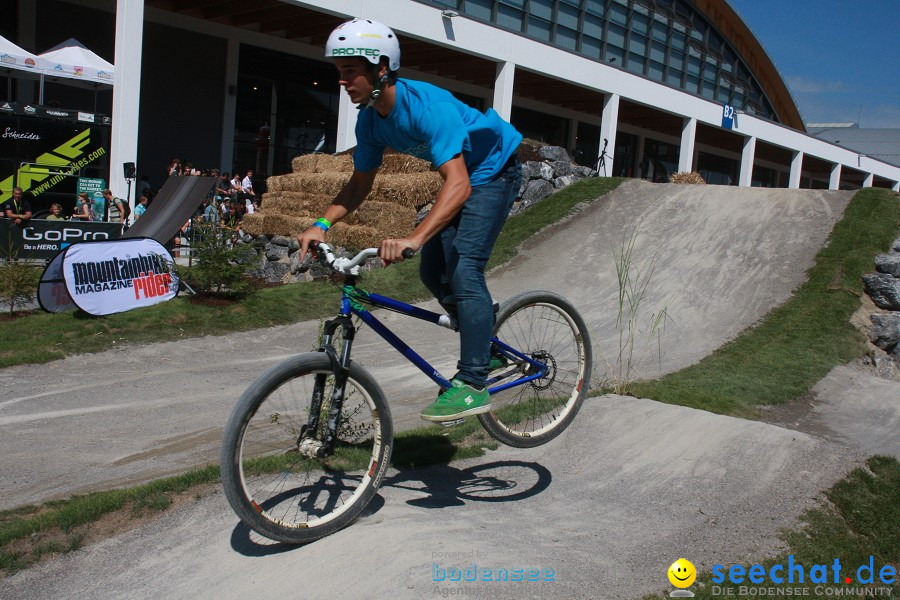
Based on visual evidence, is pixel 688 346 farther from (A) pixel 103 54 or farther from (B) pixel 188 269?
(A) pixel 103 54

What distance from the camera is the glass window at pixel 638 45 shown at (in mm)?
35062

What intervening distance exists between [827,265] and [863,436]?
6038 millimetres

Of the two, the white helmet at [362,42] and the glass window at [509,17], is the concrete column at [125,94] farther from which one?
the glass window at [509,17]

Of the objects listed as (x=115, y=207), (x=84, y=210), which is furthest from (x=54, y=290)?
(x=84, y=210)

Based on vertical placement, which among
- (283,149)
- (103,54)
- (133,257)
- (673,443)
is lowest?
(673,443)

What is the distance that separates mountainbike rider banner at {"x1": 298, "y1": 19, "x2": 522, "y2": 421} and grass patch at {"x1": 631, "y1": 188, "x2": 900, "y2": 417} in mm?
2670

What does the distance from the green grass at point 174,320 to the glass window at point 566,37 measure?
2073cm

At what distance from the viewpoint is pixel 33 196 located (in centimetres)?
1574

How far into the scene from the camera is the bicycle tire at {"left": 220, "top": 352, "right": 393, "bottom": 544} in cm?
309

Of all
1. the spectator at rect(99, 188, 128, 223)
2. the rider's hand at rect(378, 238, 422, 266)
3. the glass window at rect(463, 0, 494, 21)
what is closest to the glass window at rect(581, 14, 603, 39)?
the glass window at rect(463, 0, 494, 21)

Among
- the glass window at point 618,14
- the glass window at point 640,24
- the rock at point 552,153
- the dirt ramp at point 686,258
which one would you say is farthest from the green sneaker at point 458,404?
the glass window at point 640,24

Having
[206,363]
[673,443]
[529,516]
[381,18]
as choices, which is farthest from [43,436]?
[381,18]

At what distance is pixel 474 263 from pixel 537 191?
571 inches

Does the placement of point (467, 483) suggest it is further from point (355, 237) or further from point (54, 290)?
point (355, 237)
